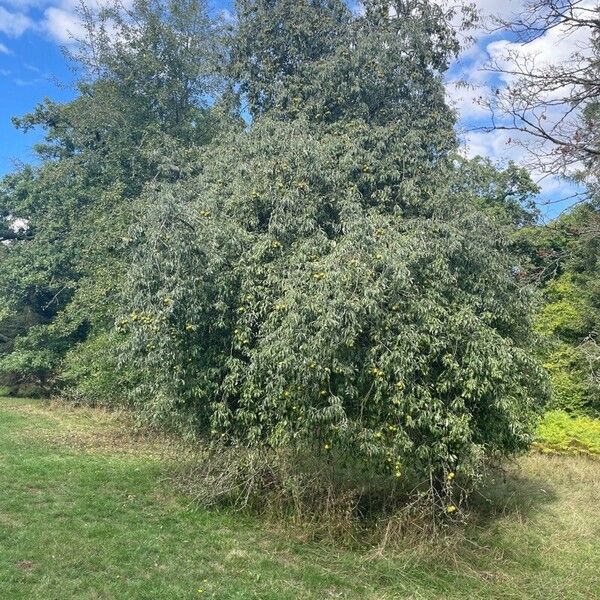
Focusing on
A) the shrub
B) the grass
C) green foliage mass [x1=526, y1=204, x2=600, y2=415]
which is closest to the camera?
the grass

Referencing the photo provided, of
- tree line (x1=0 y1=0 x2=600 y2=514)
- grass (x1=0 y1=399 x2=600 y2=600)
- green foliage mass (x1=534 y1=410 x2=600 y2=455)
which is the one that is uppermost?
tree line (x1=0 y1=0 x2=600 y2=514)

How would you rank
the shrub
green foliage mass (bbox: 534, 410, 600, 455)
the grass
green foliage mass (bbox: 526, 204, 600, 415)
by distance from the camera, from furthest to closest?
green foliage mass (bbox: 526, 204, 600, 415), green foliage mass (bbox: 534, 410, 600, 455), the shrub, the grass

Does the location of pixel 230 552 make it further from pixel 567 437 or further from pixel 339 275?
pixel 567 437

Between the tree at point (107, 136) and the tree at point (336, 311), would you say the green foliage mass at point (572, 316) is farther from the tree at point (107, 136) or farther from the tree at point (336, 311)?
the tree at point (107, 136)

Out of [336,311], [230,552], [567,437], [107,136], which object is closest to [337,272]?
[336,311]

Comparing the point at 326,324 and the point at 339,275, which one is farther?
the point at 339,275

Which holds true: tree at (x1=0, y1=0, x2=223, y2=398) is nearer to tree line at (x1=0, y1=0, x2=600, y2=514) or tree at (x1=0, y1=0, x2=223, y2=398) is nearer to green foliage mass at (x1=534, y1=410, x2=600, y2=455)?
tree line at (x1=0, y1=0, x2=600, y2=514)

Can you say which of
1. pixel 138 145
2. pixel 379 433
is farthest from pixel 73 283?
pixel 379 433

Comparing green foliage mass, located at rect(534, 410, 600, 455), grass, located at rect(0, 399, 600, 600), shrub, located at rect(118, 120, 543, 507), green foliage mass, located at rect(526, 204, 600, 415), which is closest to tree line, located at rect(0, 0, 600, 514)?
shrub, located at rect(118, 120, 543, 507)

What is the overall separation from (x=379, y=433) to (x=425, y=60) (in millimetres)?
6928

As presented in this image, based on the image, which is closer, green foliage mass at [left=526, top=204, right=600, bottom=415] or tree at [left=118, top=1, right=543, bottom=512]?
tree at [left=118, top=1, right=543, bottom=512]

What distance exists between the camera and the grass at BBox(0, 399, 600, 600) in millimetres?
5234

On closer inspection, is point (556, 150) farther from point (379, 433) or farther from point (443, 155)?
point (379, 433)

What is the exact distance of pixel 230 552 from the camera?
19.7 ft
